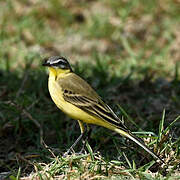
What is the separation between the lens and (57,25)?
9.16 m

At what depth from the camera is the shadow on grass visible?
193 inches

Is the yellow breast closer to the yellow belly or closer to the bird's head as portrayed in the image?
the yellow belly

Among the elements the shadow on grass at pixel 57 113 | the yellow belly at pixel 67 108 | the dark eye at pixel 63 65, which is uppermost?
the dark eye at pixel 63 65

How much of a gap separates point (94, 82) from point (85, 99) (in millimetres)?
1854

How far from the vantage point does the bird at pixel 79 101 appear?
14.3ft

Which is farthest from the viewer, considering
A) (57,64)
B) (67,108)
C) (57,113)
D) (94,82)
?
(94,82)

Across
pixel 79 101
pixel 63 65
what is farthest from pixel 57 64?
pixel 79 101

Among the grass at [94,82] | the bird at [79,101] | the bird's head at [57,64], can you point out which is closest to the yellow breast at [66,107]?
the bird at [79,101]

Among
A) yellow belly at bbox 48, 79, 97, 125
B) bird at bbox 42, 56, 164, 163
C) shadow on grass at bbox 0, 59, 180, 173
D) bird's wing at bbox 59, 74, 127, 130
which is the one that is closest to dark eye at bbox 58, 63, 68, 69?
bird at bbox 42, 56, 164, 163

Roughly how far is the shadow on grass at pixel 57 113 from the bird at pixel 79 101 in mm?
301

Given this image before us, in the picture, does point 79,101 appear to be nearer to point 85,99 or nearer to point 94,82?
point 85,99

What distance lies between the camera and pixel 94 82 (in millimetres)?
6480

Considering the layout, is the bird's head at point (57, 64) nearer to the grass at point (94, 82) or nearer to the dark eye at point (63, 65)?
the dark eye at point (63, 65)

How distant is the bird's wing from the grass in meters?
0.34
